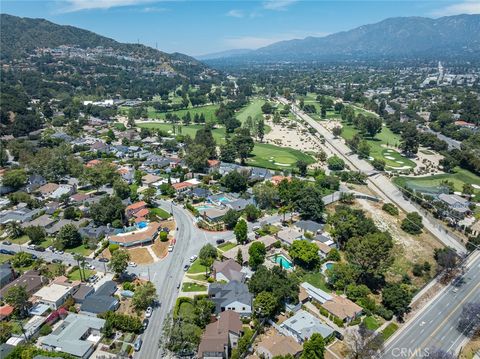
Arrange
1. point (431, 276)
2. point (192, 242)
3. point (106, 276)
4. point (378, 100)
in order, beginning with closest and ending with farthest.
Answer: point (106, 276) < point (431, 276) < point (192, 242) < point (378, 100)

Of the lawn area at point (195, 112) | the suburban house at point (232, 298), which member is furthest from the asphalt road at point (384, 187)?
the lawn area at point (195, 112)

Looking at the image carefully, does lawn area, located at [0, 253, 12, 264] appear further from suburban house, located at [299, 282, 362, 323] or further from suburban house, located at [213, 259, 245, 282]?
suburban house, located at [299, 282, 362, 323]

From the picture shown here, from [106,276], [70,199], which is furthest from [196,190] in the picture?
[106,276]

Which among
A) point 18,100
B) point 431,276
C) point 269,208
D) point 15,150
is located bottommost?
point 431,276

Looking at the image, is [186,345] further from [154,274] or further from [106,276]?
[106,276]

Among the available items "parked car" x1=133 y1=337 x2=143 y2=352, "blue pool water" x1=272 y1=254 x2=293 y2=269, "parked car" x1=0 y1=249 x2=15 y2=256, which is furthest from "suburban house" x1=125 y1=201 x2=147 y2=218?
"parked car" x1=133 y1=337 x2=143 y2=352

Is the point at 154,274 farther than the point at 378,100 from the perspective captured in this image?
No
